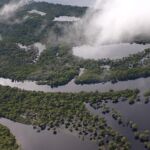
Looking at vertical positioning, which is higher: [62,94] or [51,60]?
[51,60]

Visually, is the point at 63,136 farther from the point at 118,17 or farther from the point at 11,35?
the point at 11,35

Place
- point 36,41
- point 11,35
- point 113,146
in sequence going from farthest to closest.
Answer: point 11,35
point 36,41
point 113,146

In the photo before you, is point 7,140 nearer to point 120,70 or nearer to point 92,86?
point 92,86

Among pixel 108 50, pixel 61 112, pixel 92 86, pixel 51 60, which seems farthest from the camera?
pixel 108 50

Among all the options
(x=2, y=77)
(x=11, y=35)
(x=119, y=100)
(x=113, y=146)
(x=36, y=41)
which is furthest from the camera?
(x=11, y=35)

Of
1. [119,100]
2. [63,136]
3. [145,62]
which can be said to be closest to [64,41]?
[145,62]

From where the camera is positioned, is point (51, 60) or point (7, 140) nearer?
point (7, 140)

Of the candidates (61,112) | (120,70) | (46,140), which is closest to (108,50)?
(120,70)
